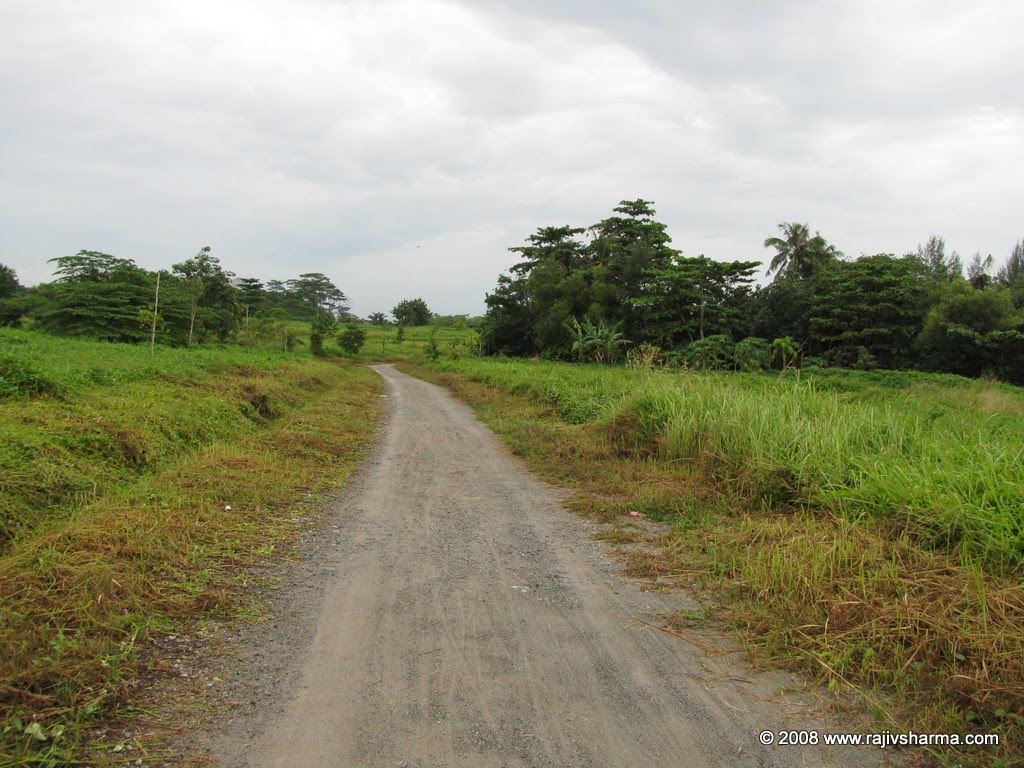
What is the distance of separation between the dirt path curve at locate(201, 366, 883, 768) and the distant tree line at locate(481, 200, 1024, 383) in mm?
26666

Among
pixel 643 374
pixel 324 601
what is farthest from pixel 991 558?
pixel 643 374

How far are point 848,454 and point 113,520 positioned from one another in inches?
249

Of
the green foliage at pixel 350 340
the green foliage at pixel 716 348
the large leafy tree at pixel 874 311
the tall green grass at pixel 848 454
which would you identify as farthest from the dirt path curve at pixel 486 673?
the green foliage at pixel 350 340

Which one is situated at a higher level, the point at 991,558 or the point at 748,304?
the point at 748,304

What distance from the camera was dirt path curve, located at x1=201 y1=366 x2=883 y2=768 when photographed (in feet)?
7.64

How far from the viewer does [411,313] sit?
3137 inches

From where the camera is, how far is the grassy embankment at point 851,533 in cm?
279

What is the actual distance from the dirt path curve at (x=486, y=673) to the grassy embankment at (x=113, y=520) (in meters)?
0.57

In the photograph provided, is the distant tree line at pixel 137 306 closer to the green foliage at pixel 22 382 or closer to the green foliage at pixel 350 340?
the green foliage at pixel 350 340

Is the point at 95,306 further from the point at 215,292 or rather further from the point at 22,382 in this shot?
the point at 22,382

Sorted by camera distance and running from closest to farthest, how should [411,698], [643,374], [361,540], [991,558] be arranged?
[411,698] → [991,558] → [361,540] → [643,374]

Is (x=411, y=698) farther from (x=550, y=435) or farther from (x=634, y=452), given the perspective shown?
(x=550, y=435)

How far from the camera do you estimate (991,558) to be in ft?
11.6

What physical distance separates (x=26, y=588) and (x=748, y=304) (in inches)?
1699
